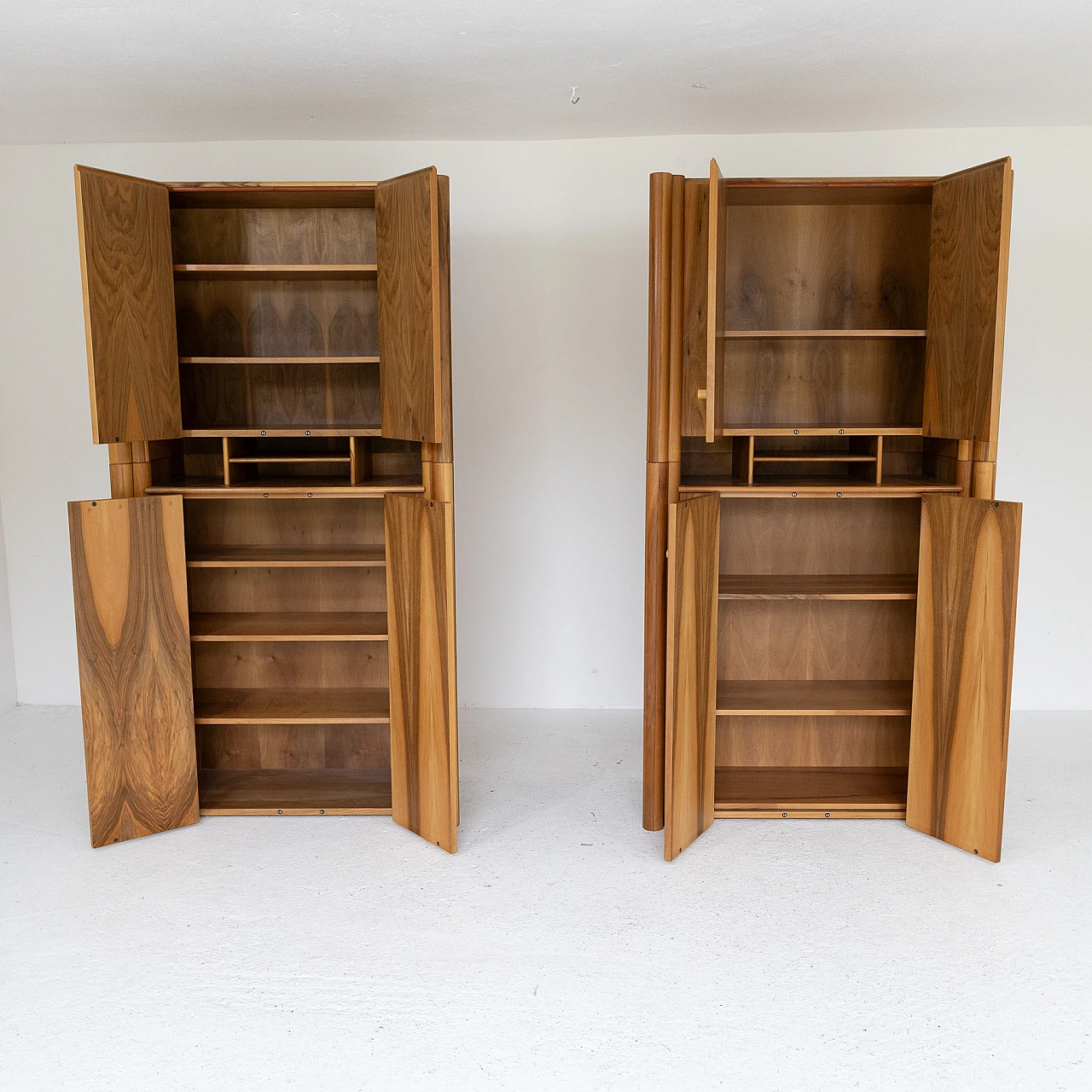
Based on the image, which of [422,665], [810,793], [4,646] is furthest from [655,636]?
[4,646]

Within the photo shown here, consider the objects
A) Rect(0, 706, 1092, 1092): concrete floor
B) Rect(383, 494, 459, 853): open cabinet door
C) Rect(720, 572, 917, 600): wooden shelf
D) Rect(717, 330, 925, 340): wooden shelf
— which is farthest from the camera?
Rect(720, 572, 917, 600): wooden shelf

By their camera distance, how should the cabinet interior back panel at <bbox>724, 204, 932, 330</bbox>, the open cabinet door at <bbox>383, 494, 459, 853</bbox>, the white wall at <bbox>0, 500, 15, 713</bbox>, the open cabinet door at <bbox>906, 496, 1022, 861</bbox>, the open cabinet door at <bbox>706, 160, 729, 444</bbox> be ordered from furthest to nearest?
the white wall at <bbox>0, 500, 15, 713</bbox>, the cabinet interior back panel at <bbox>724, 204, 932, 330</bbox>, the open cabinet door at <bbox>383, 494, 459, 853</bbox>, the open cabinet door at <bbox>906, 496, 1022, 861</bbox>, the open cabinet door at <bbox>706, 160, 729, 444</bbox>

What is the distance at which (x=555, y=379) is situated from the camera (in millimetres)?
4742

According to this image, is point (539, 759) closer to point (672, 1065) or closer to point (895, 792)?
point (895, 792)

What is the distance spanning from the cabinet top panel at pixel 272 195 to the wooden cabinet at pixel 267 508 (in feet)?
0.05

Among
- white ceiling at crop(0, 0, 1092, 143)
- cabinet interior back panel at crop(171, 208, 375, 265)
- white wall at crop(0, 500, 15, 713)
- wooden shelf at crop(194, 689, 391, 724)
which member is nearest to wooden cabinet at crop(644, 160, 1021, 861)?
white ceiling at crop(0, 0, 1092, 143)

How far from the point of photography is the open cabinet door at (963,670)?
133 inches

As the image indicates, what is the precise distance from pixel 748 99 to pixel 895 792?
2863 millimetres

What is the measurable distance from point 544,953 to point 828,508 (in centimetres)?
215

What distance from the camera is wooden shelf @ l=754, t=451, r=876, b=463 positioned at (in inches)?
145

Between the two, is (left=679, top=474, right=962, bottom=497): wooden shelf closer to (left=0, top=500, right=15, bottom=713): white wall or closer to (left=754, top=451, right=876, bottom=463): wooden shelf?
(left=754, top=451, right=876, bottom=463): wooden shelf

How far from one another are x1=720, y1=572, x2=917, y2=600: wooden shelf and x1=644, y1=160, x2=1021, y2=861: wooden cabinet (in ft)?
0.05

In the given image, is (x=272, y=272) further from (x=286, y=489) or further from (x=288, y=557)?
(x=288, y=557)

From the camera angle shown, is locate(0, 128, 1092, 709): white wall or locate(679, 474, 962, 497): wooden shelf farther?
locate(0, 128, 1092, 709): white wall
